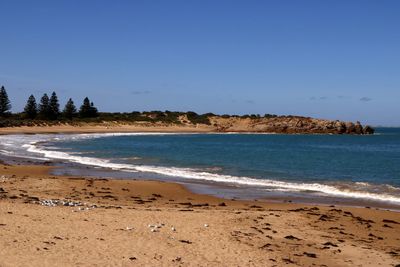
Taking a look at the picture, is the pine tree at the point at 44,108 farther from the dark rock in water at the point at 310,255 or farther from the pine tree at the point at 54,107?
the dark rock in water at the point at 310,255

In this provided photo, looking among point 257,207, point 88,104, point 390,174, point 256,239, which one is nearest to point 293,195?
point 257,207

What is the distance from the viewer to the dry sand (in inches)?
375

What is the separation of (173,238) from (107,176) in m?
15.6

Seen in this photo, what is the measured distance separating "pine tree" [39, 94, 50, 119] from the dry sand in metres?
100

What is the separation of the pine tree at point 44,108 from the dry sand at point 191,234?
10004cm

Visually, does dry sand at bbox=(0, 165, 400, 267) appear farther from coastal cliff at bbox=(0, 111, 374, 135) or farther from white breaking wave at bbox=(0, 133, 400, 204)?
coastal cliff at bbox=(0, 111, 374, 135)

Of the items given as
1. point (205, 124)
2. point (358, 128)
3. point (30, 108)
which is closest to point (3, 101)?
point (30, 108)

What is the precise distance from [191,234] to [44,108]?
109601 mm

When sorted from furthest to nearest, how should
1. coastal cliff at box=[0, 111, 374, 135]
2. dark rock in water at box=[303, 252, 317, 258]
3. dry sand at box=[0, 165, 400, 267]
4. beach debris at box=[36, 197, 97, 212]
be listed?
coastal cliff at box=[0, 111, 374, 135], beach debris at box=[36, 197, 97, 212], dark rock in water at box=[303, 252, 317, 258], dry sand at box=[0, 165, 400, 267]

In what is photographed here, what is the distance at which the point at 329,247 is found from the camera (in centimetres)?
1120

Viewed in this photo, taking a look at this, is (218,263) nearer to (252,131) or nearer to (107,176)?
(107,176)

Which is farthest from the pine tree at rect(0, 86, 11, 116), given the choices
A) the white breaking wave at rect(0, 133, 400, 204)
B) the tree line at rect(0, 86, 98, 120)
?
the white breaking wave at rect(0, 133, 400, 204)

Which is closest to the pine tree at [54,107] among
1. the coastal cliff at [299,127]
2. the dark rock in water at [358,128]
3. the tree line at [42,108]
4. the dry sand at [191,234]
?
the tree line at [42,108]

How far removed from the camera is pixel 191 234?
11633 mm
